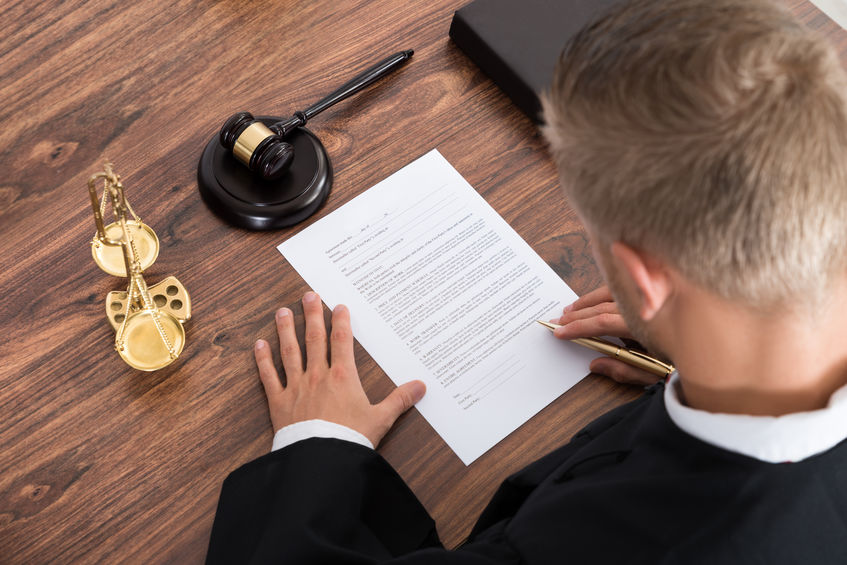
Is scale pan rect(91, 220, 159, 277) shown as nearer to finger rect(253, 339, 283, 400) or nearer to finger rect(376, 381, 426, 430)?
finger rect(253, 339, 283, 400)

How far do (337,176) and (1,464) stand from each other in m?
0.55

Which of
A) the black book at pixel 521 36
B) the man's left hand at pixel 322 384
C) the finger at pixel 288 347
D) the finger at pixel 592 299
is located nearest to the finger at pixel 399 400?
the man's left hand at pixel 322 384

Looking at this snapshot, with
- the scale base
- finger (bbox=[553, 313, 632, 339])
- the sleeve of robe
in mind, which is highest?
the scale base

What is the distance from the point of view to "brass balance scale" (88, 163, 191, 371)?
0.89 metres

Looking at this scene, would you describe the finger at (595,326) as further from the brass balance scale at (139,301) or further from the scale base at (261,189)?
the brass balance scale at (139,301)

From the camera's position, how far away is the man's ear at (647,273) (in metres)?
0.65

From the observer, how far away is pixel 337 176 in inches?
42.0

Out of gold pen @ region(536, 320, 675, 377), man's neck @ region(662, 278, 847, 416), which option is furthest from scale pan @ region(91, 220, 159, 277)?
man's neck @ region(662, 278, 847, 416)

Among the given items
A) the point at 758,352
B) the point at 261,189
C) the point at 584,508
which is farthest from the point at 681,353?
the point at 261,189

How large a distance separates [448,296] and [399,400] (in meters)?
0.17

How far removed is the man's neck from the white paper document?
0.84 ft

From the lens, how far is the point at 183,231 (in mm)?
1004

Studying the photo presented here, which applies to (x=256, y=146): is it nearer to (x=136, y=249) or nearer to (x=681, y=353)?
(x=136, y=249)

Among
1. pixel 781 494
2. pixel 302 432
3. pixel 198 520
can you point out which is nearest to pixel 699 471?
pixel 781 494
